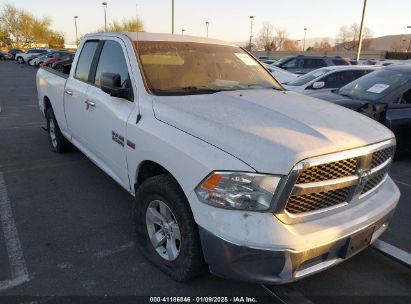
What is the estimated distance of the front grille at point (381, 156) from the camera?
2.72 m

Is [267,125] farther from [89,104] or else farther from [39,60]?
[39,60]

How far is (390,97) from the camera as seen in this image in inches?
236

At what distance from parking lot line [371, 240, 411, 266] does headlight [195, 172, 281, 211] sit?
5.59 ft

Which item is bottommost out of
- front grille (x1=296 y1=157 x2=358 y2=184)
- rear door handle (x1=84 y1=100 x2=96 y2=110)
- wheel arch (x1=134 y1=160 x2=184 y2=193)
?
wheel arch (x1=134 y1=160 x2=184 y2=193)

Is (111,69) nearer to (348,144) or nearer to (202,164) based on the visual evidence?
(202,164)

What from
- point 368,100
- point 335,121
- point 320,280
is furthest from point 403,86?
point 320,280

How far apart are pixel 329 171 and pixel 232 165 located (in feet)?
2.09

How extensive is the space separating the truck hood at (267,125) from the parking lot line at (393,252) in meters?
1.10

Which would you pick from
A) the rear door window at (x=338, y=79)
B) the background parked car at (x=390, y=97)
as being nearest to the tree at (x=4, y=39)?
the rear door window at (x=338, y=79)

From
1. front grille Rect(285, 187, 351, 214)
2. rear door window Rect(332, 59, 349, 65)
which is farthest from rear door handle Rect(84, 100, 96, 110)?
rear door window Rect(332, 59, 349, 65)

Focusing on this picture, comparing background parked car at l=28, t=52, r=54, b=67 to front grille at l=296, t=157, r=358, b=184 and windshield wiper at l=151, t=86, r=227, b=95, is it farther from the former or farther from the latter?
front grille at l=296, t=157, r=358, b=184

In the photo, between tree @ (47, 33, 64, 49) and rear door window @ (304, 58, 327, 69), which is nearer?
rear door window @ (304, 58, 327, 69)

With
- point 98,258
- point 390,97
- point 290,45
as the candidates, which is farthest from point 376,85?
point 290,45

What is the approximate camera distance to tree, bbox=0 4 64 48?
89125mm
